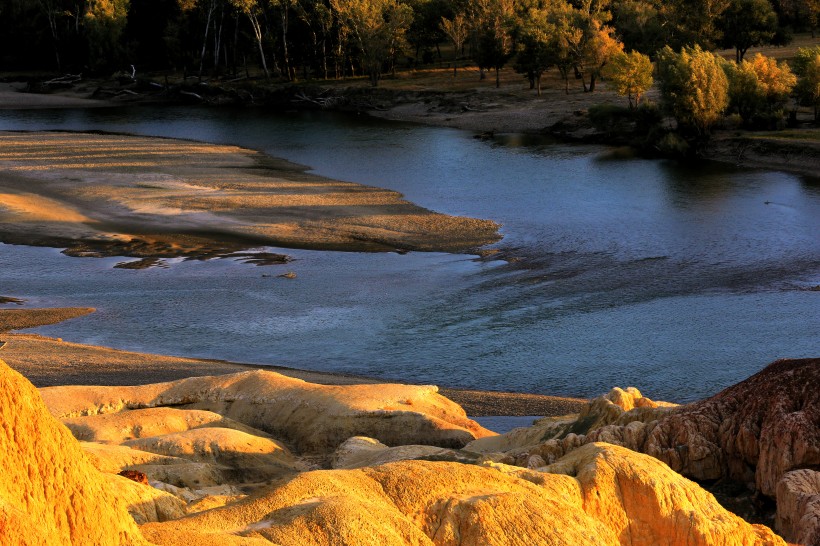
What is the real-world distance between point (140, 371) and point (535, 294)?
1518 cm

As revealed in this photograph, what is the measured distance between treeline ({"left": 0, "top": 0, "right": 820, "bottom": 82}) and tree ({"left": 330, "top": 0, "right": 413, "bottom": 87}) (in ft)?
0.37

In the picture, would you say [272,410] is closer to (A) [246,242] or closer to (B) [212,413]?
(B) [212,413]

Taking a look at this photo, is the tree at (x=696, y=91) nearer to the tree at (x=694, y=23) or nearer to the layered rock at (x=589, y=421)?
the tree at (x=694, y=23)

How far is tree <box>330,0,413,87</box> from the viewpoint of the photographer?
93500mm

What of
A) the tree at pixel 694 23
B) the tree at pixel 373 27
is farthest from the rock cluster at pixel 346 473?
the tree at pixel 373 27

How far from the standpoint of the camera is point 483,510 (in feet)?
36.4

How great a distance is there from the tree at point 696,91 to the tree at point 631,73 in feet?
16.7

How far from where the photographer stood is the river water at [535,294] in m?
30.2

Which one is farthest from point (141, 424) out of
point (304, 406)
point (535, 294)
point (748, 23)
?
point (748, 23)

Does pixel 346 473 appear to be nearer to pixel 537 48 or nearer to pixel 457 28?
pixel 537 48

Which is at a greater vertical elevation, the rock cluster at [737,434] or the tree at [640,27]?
the tree at [640,27]

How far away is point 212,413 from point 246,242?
2575cm

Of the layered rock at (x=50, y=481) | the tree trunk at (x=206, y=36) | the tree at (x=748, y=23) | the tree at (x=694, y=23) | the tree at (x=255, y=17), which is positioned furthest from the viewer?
the tree trunk at (x=206, y=36)

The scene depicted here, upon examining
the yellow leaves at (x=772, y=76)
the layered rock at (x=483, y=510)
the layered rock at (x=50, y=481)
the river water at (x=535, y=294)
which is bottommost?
the river water at (x=535, y=294)
